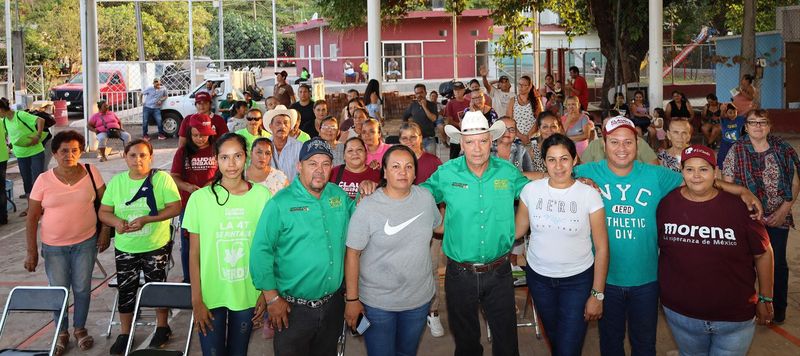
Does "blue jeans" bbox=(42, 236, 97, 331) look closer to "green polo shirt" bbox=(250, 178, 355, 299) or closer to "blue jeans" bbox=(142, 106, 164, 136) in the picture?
"green polo shirt" bbox=(250, 178, 355, 299)

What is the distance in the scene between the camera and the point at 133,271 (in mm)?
6605

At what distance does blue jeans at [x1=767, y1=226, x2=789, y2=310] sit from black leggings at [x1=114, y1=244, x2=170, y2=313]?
4.85 m

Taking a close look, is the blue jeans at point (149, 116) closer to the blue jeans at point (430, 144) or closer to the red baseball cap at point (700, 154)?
the blue jeans at point (430, 144)

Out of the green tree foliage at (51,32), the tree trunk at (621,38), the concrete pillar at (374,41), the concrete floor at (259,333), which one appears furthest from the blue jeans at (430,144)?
the green tree foliage at (51,32)

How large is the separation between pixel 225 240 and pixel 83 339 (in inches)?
108

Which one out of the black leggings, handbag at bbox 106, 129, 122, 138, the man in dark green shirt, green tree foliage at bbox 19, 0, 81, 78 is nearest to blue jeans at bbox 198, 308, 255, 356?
the man in dark green shirt

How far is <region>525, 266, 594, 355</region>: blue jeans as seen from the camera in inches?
201

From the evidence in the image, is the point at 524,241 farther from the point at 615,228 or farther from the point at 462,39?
the point at 462,39

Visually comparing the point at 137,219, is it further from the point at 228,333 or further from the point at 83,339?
the point at 228,333

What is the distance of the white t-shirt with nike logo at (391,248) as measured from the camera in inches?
190

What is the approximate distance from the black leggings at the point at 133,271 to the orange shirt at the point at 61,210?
356 mm

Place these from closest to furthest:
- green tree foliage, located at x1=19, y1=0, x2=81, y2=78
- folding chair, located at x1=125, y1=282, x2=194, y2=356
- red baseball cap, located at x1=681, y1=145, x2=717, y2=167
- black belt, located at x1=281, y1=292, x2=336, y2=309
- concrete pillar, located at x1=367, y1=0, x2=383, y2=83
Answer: red baseball cap, located at x1=681, y1=145, x2=717, y2=167 < black belt, located at x1=281, y1=292, x2=336, y2=309 < folding chair, located at x1=125, y1=282, x2=194, y2=356 < concrete pillar, located at x1=367, y1=0, x2=383, y2=83 < green tree foliage, located at x1=19, y1=0, x2=81, y2=78

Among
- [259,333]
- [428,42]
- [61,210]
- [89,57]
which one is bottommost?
[259,333]

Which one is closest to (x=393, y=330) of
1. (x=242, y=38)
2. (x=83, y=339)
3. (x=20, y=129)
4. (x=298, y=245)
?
(x=298, y=245)
